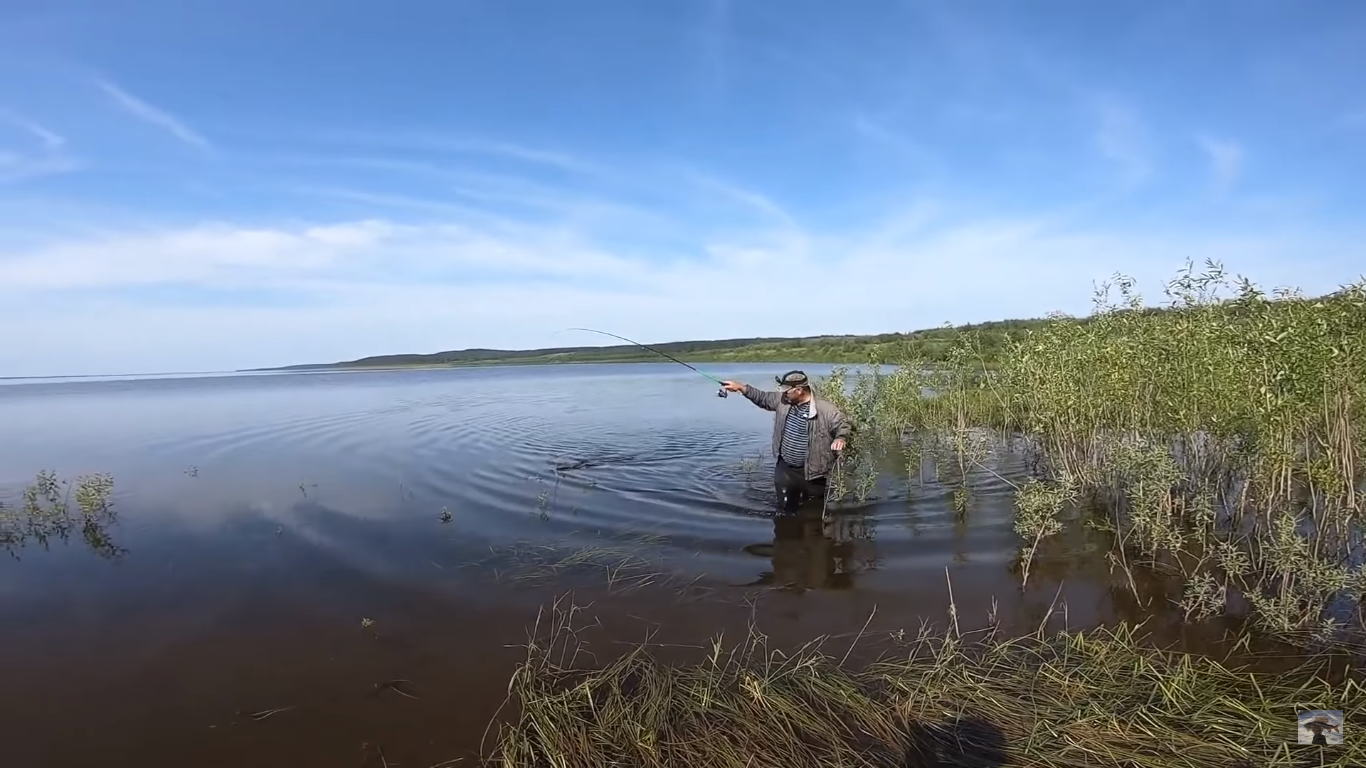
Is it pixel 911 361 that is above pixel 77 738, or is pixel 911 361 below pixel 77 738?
above

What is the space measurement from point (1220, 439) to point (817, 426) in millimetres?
5065

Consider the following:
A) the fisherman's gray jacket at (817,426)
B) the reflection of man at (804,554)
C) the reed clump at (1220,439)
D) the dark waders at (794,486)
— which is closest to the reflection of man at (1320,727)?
the reed clump at (1220,439)

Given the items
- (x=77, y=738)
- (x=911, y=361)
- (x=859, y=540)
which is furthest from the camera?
(x=911, y=361)

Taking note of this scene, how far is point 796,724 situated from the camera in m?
4.68

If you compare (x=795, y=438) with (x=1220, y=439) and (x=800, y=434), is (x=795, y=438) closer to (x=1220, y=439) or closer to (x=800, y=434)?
(x=800, y=434)

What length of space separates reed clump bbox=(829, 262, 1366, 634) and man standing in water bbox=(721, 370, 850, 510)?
2.86 meters

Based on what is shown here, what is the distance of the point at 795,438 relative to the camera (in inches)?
420

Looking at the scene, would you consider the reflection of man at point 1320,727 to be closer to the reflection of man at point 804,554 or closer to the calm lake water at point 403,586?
the calm lake water at point 403,586

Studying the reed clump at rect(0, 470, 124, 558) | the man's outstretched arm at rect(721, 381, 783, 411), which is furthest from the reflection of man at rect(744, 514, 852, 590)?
the reed clump at rect(0, 470, 124, 558)

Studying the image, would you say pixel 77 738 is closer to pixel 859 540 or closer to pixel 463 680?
pixel 463 680

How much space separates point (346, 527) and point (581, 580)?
471 cm

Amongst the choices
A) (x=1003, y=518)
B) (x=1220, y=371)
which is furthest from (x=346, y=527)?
(x=1220, y=371)

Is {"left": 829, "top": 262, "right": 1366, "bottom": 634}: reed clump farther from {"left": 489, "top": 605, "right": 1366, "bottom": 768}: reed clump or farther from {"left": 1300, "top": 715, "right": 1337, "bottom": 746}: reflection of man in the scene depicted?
{"left": 1300, "top": 715, "right": 1337, "bottom": 746}: reflection of man

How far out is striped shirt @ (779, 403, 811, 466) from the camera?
34.4ft
